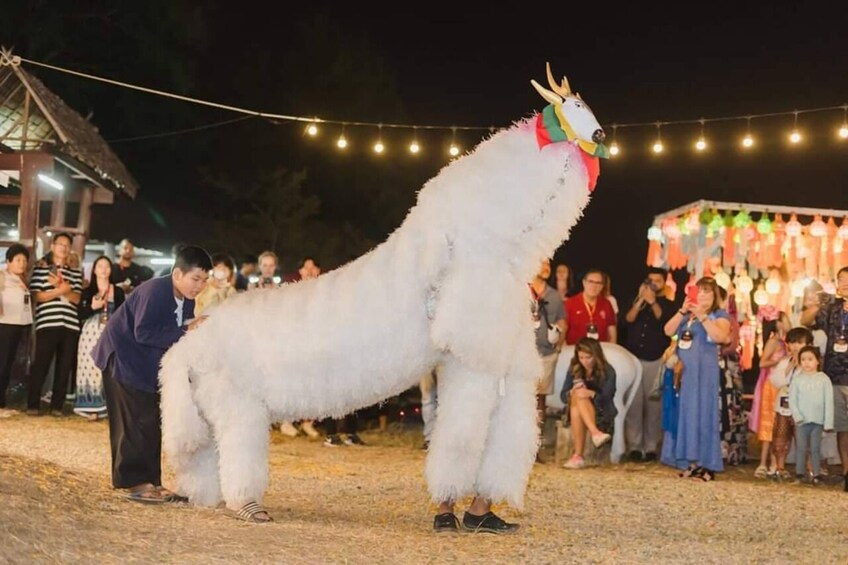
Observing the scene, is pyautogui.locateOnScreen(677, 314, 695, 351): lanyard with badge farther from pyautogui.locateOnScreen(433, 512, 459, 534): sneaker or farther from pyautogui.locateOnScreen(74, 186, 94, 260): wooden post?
pyautogui.locateOnScreen(74, 186, 94, 260): wooden post

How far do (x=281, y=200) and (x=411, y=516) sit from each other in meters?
18.1

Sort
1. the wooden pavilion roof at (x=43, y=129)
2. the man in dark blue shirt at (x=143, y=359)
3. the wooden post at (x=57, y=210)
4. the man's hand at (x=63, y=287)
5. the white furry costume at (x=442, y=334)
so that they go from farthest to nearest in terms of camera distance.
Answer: the wooden post at (x=57, y=210) → the wooden pavilion roof at (x=43, y=129) → the man's hand at (x=63, y=287) → the man in dark blue shirt at (x=143, y=359) → the white furry costume at (x=442, y=334)

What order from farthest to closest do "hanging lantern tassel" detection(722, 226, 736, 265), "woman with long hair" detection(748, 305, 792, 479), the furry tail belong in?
"hanging lantern tassel" detection(722, 226, 736, 265) < "woman with long hair" detection(748, 305, 792, 479) < the furry tail

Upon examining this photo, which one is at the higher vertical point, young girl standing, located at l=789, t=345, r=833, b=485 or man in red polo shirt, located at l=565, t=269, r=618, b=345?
man in red polo shirt, located at l=565, t=269, r=618, b=345

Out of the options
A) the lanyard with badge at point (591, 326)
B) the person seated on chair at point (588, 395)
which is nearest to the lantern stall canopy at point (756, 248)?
the lanyard with badge at point (591, 326)

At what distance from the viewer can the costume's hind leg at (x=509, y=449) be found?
593cm

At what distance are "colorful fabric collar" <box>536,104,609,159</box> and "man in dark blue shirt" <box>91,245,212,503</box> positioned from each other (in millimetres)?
2231

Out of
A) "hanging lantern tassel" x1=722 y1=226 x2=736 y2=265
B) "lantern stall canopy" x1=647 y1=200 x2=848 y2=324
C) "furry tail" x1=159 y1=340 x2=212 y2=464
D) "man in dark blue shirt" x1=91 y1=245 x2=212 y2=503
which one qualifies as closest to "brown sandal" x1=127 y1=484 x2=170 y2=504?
"man in dark blue shirt" x1=91 y1=245 x2=212 y2=503

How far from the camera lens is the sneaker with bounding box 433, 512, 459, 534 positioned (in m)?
6.00

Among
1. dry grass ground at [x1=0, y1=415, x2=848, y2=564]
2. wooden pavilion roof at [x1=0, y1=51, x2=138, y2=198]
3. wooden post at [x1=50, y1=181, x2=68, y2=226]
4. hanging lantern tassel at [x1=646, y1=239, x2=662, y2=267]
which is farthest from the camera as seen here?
wooden post at [x1=50, y1=181, x2=68, y2=226]

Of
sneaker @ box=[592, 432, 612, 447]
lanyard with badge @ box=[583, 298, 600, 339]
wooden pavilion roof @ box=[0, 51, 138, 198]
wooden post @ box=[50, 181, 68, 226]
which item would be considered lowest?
sneaker @ box=[592, 432, 612, 447]

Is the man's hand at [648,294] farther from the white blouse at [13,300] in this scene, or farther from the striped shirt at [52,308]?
the white blouse at [13,300]

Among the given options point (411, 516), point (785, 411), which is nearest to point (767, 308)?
Result: point (785, 411)

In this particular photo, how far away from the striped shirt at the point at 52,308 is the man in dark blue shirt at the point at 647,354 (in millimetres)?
6081
